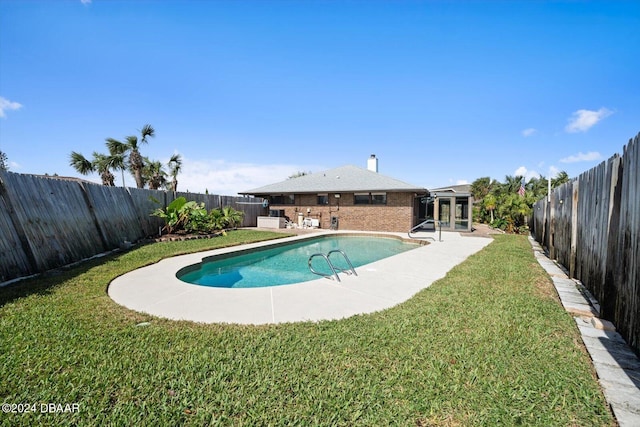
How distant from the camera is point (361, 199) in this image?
1759 cm

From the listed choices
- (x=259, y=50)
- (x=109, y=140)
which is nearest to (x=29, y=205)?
(x=259, y=50)

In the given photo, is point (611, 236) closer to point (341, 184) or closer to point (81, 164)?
point (341, 184)

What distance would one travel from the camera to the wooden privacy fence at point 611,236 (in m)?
2.85

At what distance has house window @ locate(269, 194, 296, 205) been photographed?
20.2 metres

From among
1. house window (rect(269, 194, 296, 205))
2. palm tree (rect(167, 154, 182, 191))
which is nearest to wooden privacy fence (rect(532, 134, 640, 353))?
house window (rect(269, 194, 296, 205))

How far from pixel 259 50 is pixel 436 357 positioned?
12.4 meters

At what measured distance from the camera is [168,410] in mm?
1939

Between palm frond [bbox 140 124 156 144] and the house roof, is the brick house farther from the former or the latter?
palm frond [bbox 140 124 156 144]

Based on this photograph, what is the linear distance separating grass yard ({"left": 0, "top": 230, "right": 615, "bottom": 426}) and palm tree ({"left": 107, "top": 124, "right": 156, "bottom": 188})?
2126cm

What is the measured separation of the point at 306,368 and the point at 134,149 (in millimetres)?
25142

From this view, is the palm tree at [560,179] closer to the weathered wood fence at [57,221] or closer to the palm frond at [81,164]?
the weathered wood fence at [57,221]

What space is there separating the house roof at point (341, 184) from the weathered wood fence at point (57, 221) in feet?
34.5

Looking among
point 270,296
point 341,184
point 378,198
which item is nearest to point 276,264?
point 270,296

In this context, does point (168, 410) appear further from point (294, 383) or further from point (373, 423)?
point (373, 423)
